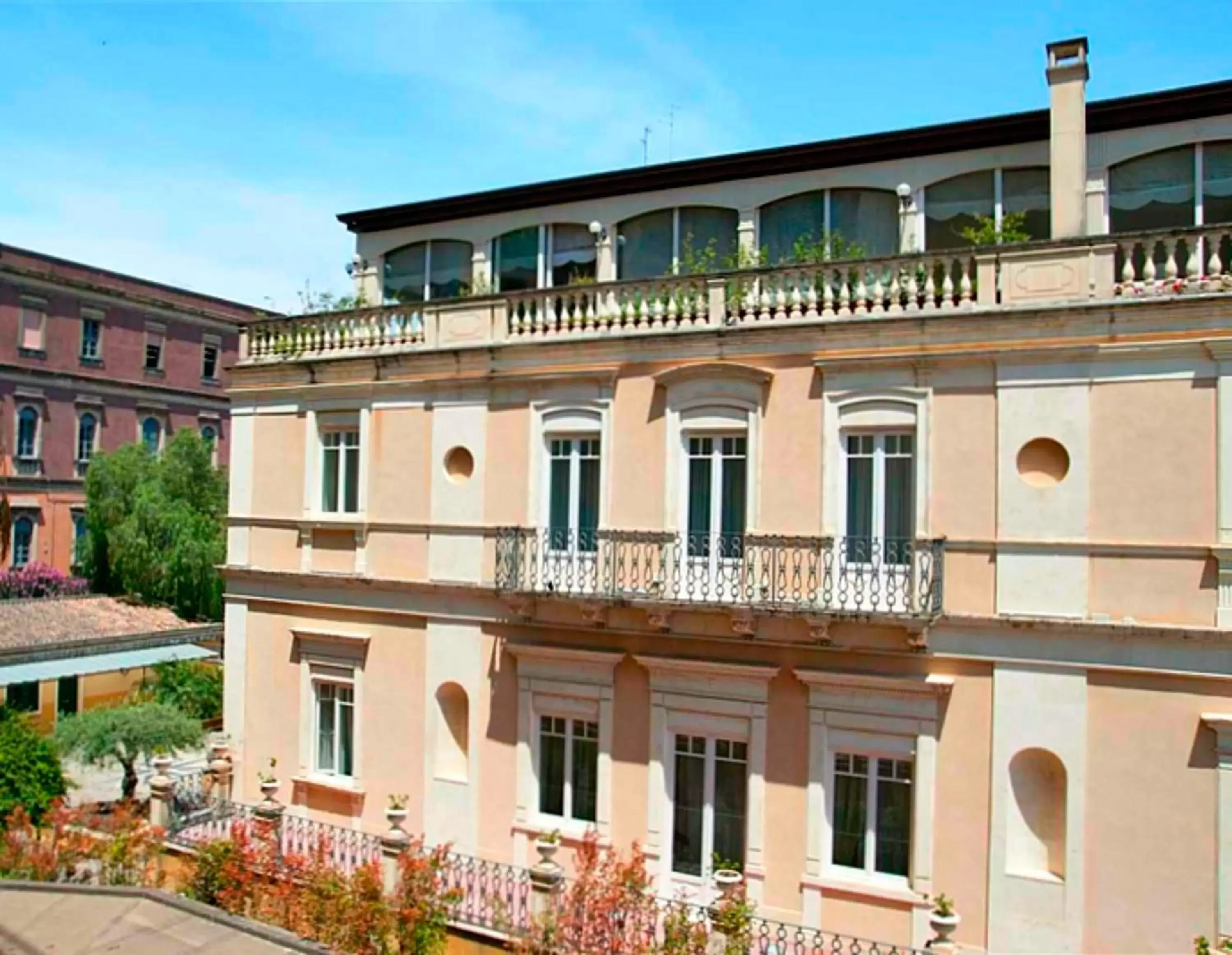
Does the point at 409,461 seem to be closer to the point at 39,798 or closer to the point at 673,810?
the point at 673,810

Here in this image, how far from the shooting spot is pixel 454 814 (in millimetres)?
16125

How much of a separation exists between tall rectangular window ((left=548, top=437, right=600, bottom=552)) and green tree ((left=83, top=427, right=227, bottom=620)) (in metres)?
23.6

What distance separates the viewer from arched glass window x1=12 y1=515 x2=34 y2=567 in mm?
41969

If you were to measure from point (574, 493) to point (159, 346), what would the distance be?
38.4 metres

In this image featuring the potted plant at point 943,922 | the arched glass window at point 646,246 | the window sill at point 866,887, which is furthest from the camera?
the arched glass window at point 646,246

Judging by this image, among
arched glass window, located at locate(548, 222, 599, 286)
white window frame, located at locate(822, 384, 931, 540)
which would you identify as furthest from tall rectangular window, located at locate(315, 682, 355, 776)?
white window frame, located at locate(822, 384, 931, 540)

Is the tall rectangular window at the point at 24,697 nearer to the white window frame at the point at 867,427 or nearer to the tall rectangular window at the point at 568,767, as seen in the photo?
the tall rectangular window at the point at 568,767

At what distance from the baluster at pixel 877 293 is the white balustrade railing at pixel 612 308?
7.52 ft

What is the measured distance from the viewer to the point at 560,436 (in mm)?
15828

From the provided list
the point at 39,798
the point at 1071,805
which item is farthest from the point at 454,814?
the point at 1071,805

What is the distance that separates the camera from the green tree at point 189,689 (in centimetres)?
2673

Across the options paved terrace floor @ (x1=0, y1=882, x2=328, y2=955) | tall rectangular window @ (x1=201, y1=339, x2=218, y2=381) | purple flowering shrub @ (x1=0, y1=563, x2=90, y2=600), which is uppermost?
tall rectangular window @ (x1=201, y1=339, x2=218, y2=381)

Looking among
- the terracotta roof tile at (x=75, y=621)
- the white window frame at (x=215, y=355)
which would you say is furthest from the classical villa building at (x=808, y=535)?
the white window frame at (x=215, y=355)

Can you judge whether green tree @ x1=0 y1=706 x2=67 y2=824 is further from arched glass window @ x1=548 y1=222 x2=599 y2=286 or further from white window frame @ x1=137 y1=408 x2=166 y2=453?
white window frame @ x1=137 y1=408 x2=166 y2=453
